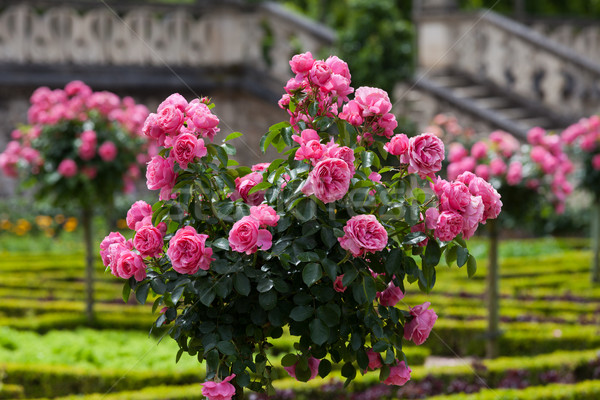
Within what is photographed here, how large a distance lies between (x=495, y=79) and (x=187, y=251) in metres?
10.9

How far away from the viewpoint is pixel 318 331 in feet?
8.25

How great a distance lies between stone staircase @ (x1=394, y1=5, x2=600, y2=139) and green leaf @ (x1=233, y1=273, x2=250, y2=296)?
9.00 meters

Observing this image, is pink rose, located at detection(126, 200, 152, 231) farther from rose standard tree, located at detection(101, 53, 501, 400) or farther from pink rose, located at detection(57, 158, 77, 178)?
pink rose, located at detection(57, 158, 77, 178)

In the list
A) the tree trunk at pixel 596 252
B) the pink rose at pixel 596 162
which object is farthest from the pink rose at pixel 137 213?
the tree trunk at pixel 596 252

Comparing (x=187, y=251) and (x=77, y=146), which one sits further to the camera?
(x=77, y=146)

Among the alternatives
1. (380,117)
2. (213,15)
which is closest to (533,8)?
(213,15)

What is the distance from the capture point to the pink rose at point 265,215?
2.53m

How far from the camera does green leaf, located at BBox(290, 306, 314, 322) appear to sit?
2.52m

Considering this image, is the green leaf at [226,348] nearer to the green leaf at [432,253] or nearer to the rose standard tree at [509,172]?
the green leaf at [432,253]

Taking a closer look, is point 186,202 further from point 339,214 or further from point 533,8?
point 533,8

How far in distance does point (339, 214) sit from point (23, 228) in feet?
34.6

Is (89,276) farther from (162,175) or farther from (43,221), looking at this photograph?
(43,221)

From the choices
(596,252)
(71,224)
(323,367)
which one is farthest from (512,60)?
(323,367)

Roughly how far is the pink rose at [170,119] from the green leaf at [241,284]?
0.55 meters
